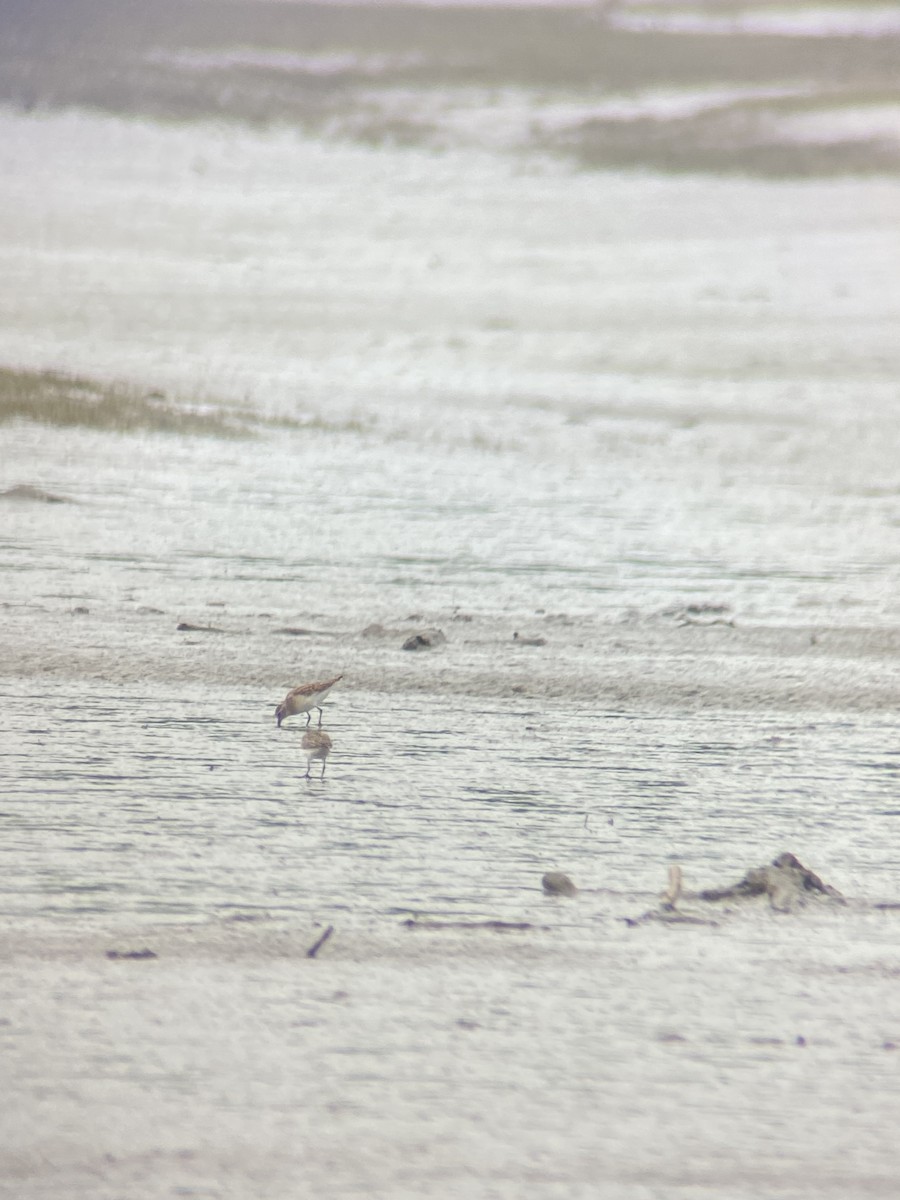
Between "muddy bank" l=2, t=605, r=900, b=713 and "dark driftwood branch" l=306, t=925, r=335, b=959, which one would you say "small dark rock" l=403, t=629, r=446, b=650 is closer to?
"muddy bank" l=2, t=605, r=900, b=713

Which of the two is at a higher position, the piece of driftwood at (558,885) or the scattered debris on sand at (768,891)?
the scattered debris on sand at (768,891)

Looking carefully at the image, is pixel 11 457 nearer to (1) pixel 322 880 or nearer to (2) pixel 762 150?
(1) pixel 322 880

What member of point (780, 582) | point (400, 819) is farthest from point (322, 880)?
point (780, 582)

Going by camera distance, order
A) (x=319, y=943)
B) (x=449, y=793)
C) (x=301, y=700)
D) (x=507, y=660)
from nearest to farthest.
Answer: (x=319, y=943) < (x=449, y=793) < (x=301, y=700) < (x=507, y=660)

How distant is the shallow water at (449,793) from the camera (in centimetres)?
65

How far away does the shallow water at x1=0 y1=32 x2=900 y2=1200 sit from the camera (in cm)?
65

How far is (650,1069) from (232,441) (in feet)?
6.49

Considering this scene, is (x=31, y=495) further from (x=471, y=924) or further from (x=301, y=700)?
(x=471, y=924)

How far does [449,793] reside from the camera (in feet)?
3.42

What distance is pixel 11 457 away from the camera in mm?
2248

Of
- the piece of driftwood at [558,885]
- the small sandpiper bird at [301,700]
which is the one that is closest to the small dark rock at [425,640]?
the small sandpiper bird at [301,700]

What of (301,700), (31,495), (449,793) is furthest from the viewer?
(31,495)

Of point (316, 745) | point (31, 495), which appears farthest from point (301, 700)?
point (31, 495)

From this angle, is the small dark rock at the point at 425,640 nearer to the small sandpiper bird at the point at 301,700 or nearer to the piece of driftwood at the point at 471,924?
the small sandpiper bird at the point at 301,700
